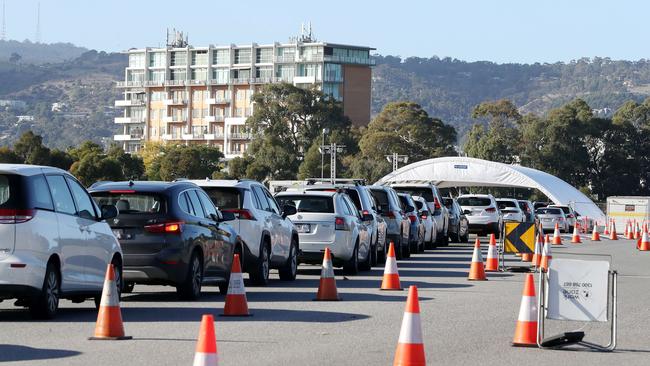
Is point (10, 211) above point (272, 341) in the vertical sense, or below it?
above

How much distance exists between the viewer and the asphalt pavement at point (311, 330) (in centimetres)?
1278

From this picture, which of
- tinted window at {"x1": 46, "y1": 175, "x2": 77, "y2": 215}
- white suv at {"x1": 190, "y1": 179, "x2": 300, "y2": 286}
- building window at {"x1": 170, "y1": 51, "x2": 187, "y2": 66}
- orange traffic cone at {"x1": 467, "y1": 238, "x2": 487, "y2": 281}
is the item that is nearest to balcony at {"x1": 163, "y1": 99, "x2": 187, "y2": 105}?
building window at {"x1": 170, "y1": 51, "x2": 187, "y2": 66}

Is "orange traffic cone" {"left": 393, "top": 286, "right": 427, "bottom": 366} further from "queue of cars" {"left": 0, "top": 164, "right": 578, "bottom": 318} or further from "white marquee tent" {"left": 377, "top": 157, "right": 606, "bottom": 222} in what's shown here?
"white marquee tent" {"left": 377, "top": 157, "right": 606, "bottom": 222}

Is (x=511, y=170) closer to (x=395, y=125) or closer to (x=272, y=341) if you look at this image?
(x=395, y=125)

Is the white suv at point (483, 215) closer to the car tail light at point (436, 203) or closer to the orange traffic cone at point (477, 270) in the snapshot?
the car tail light at point (436, 203)

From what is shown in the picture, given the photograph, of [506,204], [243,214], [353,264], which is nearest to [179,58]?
[506,204]

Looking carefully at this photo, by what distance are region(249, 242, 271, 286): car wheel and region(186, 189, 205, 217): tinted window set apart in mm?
2450

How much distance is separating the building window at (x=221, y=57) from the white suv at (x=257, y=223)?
16796cm

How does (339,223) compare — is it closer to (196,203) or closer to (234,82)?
(196,203)

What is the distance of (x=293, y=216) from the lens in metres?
25.4

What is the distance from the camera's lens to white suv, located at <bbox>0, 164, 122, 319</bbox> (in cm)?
1502

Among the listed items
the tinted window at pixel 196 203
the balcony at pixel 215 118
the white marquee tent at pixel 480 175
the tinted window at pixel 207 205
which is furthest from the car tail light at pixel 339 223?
the balcony at pixel 215 118

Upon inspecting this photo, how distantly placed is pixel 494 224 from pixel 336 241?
2561 centimetres

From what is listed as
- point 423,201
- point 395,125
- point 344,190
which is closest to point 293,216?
point 344,190
